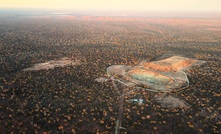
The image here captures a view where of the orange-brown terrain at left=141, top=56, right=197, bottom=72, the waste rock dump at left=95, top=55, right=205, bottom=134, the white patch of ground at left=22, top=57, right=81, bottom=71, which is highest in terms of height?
the orange-brown terrain at left=141, top=56, right=197, bottom=72

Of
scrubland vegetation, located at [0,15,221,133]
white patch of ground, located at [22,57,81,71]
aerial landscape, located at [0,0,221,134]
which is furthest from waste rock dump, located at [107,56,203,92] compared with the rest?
white patch of ground, located at [22,57,81,71]

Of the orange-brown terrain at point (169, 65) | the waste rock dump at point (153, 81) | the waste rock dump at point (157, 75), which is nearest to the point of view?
the waste rock dump at point (153, 81)

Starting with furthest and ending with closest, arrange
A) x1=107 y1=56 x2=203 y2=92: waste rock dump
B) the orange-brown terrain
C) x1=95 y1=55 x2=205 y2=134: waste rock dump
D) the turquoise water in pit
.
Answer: the orange-brown terrain → the turquoise water in pit → x1=107 y1=56 x2=203 y2=92: waste rock dump → x1=95 y1=55 x2=205 y2=134: waste rock dump

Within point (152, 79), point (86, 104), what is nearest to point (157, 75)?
point (152, 79)

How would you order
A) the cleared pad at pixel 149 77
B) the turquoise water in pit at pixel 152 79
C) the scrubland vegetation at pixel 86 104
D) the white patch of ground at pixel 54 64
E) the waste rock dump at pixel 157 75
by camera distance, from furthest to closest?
the white patch of ground at pixel 54 64, the cleared pad at pixel 149 77, the turquoise water in pit at pixel 152 79, the waste rock dump at pixel 157 75, the scrubland vegetation at pixel 86 104

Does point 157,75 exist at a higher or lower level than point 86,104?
higher

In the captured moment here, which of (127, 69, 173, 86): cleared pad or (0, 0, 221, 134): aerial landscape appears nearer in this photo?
(0, 0, 221, 134): aerial landscape

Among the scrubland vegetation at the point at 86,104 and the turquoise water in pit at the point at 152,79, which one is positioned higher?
the turquoise water in pit at the point at 152,79

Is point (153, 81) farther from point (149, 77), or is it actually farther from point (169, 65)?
point (169, 65)

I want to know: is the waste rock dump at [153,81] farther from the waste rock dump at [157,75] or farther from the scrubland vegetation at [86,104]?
the scrubland vegetation at [86,104]

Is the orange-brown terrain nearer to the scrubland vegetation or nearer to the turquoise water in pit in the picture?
the scrubland vegetation

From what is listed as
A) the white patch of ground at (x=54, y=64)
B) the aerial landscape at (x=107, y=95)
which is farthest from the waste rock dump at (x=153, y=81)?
the white patch of ground at (x=54, y=64)

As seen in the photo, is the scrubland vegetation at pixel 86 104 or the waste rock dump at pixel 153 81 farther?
the waste rock dump at pixel 153 81

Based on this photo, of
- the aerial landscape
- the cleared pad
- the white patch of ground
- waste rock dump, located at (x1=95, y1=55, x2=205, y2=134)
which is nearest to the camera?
the aerial landscape
